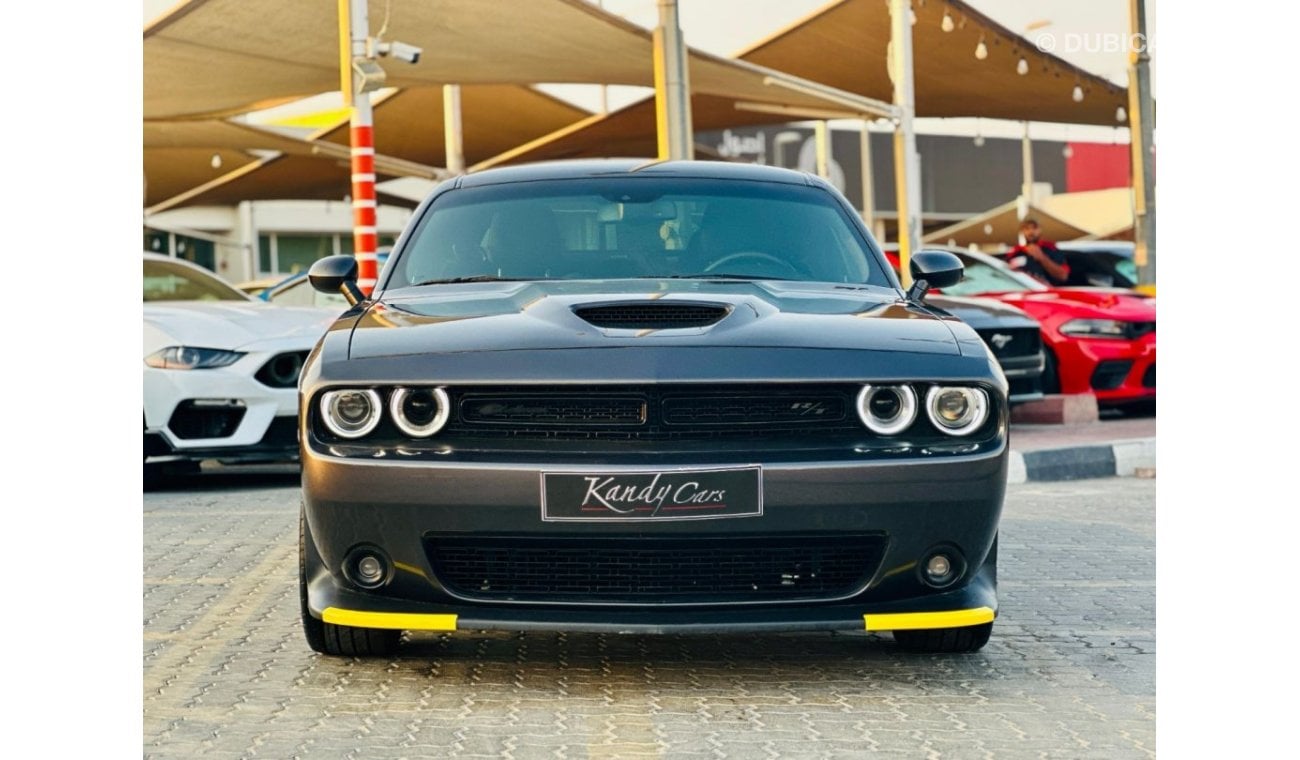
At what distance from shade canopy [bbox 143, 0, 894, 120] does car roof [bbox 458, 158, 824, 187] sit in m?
10.5

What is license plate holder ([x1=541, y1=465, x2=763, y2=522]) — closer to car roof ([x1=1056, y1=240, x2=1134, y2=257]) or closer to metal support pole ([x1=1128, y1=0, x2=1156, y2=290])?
car roof ([x1=1056, y1=240, x2=1134, y2=257])

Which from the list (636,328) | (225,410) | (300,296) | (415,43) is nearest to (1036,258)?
(300,296)

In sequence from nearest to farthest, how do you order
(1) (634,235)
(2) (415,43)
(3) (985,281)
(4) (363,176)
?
(1) (634,235) < (3) (985,281) < (4) (363,176) < (2) (415,43)

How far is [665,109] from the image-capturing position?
19.2 meters

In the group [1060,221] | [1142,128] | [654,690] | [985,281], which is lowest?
[654,690]

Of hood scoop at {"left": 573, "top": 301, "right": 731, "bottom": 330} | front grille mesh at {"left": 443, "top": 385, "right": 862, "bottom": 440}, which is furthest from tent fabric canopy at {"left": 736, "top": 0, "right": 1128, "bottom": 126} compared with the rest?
front grille mesh at {"left": 443, "top": 385, "right": 862, "bottom": 440}

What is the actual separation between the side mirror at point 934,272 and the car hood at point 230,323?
15.3ft

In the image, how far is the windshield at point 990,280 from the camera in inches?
580

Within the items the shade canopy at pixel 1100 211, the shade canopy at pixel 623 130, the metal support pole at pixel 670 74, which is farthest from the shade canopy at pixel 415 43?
the shade canopy at pixel 1100 211

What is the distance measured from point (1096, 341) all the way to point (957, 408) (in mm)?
9902

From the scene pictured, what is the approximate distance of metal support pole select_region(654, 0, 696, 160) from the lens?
1897cm

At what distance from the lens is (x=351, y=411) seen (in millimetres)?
4496

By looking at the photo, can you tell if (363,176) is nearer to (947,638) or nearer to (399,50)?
(399,50)
